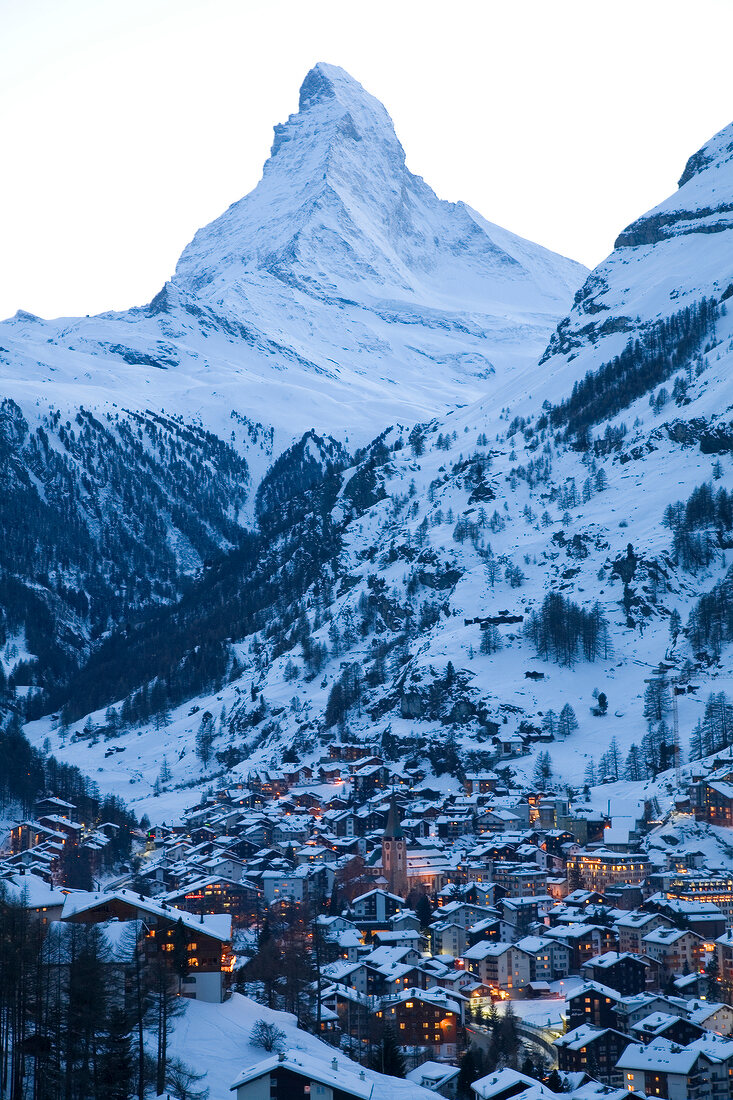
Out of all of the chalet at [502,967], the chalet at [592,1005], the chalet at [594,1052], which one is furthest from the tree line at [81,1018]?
the chalet at [502,967]

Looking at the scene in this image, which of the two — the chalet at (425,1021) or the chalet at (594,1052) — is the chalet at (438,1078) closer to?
the chalet at (594,1052)

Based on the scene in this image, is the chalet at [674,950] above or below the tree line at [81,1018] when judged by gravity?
below

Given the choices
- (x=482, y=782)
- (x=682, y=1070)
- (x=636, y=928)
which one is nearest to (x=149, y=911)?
(x=682, y=1070)

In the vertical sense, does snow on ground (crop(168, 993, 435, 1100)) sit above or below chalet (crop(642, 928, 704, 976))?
above

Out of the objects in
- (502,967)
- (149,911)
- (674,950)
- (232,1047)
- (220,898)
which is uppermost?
(149,911)

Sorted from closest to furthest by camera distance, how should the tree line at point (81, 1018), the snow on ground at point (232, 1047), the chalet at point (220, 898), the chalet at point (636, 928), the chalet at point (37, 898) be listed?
the tree line at point (81, 1018)
the snow on ground at point (232, 1047)
the chalet at point (37, 898)
the chalet at point (636, 928)
the chalet at point (220, 898)

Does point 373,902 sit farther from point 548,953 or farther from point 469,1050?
point 469,1050

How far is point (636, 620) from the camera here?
180 m

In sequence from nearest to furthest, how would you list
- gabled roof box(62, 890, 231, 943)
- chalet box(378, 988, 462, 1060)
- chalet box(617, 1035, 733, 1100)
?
gabled roof box(62, 890, 231, 943), chalet box(617, 1035, 733, 1100), chalet box(378, 988, 462, 1060)

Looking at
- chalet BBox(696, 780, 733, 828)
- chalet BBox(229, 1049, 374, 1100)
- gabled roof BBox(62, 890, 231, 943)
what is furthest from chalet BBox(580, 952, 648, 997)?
chalet BBox(229, 1049, 374, 1100)

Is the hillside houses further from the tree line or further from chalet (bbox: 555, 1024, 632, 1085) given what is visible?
the tree line

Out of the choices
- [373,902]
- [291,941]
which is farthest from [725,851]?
[291,941]

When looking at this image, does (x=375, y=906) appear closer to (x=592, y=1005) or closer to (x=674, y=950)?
(x=674, y=950)

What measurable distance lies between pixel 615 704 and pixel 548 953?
62012 millimetres
